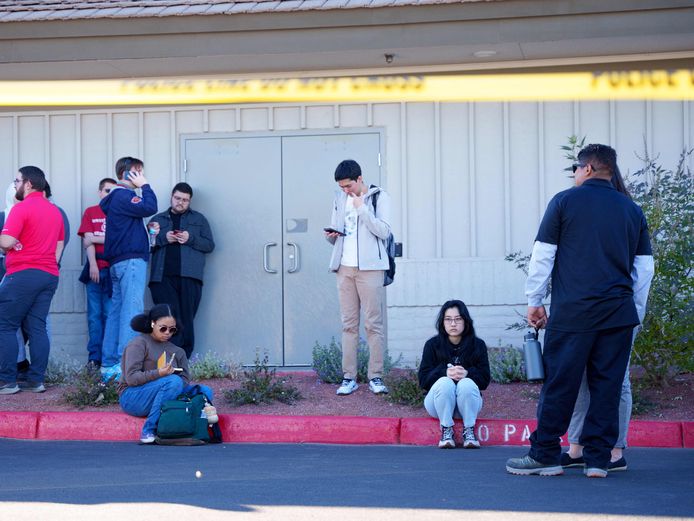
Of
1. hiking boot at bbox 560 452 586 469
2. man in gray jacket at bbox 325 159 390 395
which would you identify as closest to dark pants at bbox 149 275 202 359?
man in gray jacket at bbox 325 159 390 395

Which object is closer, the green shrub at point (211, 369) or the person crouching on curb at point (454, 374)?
the person crouching on curb at point (454, 374)

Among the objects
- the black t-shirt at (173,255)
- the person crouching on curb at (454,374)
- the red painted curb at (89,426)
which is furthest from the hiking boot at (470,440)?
the black t-shirt at (173,255)

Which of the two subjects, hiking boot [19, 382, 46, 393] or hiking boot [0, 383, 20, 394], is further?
hiking boot [19, 382, 46, 393]

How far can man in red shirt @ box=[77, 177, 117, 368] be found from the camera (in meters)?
11.5

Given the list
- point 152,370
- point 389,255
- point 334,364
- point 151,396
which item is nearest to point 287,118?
point 389,255

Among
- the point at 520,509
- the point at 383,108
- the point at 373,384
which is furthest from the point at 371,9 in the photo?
the point at 520,509

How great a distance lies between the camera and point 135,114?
12.2m

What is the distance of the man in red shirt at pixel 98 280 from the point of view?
37.8 feet

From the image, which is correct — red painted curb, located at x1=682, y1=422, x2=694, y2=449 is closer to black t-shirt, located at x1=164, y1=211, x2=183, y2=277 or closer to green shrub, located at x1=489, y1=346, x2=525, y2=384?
green shrub, located at x1=489, y1=346, x2=525, y2=384

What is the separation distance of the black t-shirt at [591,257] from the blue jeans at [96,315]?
19.6 feet

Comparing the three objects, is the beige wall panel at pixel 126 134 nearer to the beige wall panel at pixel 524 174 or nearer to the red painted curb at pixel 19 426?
the red painted curb at pixel 19 426

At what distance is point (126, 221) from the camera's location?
426 inches

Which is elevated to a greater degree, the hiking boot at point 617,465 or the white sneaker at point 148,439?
the hiking boot at point 617,465

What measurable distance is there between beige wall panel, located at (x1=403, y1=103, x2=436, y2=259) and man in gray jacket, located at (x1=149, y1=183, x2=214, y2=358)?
2.01m
